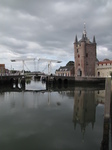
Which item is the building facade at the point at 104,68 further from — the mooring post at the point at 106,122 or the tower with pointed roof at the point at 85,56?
the mooring post at the point at 106,122

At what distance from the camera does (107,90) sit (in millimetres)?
6648

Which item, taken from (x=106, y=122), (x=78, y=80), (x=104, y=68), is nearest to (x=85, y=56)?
(x=104, y=68)

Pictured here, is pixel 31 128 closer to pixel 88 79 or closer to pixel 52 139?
pixel 52 139

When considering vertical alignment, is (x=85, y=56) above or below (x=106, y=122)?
above

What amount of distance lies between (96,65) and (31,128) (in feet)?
135

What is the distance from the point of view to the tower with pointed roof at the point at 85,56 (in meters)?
44.6

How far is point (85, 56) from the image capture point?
4472 cm

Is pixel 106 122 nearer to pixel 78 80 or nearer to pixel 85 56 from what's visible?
pixel 78 80

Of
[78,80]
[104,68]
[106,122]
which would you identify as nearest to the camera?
[106,122]

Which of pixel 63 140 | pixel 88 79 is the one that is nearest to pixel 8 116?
pixel 63 140

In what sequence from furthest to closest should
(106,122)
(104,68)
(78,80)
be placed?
(104,68) < (78,80) < (106,122)

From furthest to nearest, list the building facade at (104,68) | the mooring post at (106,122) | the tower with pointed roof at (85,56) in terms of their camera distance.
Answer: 1. the tower with pointed roof at (85,56)
2. the building facade at (104,68)
3. the mooring post at (106,122)

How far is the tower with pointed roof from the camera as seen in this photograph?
Result: 44562 millimetres

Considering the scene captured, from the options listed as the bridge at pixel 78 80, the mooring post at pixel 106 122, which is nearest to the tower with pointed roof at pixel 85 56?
the bridge at pixel 78 80
